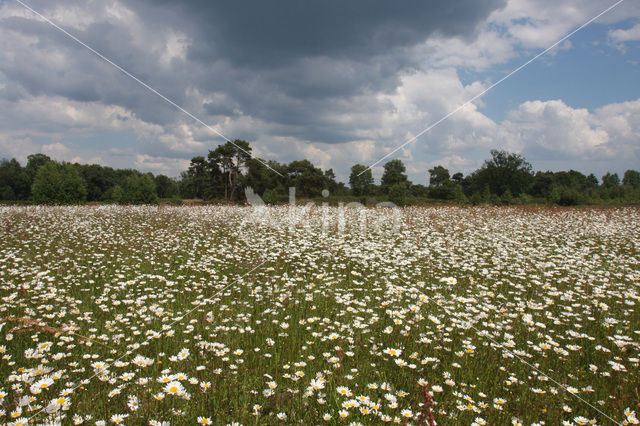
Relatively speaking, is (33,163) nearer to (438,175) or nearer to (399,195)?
(399,195)

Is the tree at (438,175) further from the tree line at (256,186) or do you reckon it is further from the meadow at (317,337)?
the meadow at (317,337)

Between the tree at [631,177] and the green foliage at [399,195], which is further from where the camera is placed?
the tree at [631,177]

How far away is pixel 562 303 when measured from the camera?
5949mm

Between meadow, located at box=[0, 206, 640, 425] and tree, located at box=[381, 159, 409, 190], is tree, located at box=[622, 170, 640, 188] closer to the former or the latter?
tree, located at box=[381, 159, 409, 190]

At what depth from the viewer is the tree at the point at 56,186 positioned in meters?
30.7

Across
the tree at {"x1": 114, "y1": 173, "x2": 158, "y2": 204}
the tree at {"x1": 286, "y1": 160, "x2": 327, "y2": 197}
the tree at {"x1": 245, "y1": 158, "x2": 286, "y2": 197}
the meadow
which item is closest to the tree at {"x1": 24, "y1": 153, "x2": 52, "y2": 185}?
the tree at {"x1": 114, "y1": 173, "x2": 158, "y2": 204}

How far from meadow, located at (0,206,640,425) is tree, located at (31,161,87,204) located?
2659 centimetres

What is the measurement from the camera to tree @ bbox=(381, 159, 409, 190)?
67750 mm

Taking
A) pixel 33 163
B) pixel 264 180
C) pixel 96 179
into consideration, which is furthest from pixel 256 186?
pixel 33 163

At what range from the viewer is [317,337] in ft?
14.7

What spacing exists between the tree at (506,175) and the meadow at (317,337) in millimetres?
88359

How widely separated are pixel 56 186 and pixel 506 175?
94685 millimetres

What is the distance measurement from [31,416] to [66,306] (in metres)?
3.22

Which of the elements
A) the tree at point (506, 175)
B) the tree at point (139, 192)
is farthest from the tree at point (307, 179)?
the tree at point (506, 175)
